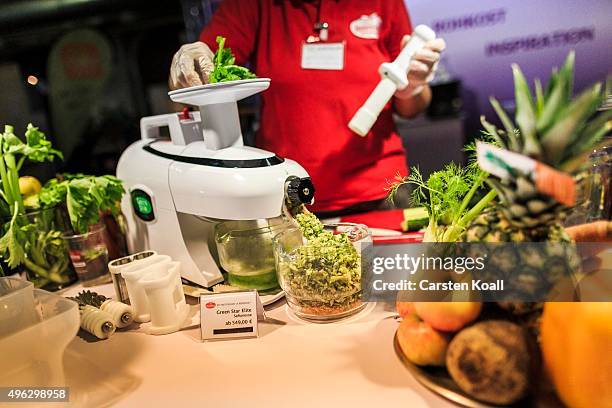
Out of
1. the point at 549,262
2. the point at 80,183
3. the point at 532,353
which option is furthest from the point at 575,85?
the point at 80,183

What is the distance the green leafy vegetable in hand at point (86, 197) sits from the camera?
119 centimetres

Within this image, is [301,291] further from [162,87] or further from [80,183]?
[162,87]

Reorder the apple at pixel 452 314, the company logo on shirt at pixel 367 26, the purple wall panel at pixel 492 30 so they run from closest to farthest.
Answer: the apple at pixel 452 314 → the company logo on shirt at pixel 367 26 → the purple wall panel at pixel 492 30

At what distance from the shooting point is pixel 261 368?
83cm

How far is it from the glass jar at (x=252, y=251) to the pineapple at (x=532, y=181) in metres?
0.51

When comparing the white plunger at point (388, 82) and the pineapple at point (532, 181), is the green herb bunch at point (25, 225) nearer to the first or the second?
the white plunger at point (388, 82)

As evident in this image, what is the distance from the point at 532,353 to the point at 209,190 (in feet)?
2.22

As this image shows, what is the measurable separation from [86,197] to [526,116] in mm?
1056

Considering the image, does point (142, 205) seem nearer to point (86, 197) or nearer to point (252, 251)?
point (86, 197)

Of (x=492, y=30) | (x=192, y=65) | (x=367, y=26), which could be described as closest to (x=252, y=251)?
(x=192, y=65)

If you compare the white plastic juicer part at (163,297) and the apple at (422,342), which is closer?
the apple at (422,342)

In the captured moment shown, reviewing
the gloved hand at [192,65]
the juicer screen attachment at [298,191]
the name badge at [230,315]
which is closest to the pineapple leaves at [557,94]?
the juicer screen attachment at [298,191]

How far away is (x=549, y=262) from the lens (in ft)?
2.11

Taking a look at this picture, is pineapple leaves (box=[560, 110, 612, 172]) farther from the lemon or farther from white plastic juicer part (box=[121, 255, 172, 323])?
the lemon
